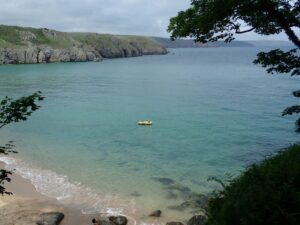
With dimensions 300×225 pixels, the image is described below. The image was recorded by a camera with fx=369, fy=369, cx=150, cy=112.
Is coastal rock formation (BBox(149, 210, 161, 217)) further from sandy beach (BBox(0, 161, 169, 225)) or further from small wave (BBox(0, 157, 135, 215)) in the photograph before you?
small wave (BBox(0, 157, 135, 215))

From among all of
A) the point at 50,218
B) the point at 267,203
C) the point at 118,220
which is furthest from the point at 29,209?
the point at 267,203

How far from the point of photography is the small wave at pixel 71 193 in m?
28.5

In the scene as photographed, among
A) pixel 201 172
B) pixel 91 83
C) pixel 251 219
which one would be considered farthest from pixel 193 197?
pixel 91 83

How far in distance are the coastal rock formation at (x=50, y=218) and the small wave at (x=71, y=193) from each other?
7.18 feet

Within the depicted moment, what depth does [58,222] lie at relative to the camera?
25.9 metres

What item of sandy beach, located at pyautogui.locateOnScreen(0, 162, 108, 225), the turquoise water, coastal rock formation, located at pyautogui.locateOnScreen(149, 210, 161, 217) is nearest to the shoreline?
sandy beach, located at pyautogui.locateOnScreen(0, 162, 108, 225)

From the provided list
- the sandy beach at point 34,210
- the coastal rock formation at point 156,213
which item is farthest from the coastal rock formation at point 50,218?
the coastal rock formation at point 156,213

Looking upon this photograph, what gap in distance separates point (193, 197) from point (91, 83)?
8485cm

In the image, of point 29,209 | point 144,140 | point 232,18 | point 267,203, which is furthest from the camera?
point 144,140

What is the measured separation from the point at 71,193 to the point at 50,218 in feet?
19.4

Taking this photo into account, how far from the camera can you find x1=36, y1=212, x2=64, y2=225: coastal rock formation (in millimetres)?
25334

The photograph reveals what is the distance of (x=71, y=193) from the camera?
3153 centimetres

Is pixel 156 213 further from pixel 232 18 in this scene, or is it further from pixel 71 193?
pixel 232 18

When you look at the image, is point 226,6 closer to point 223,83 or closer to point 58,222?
point 58,222
